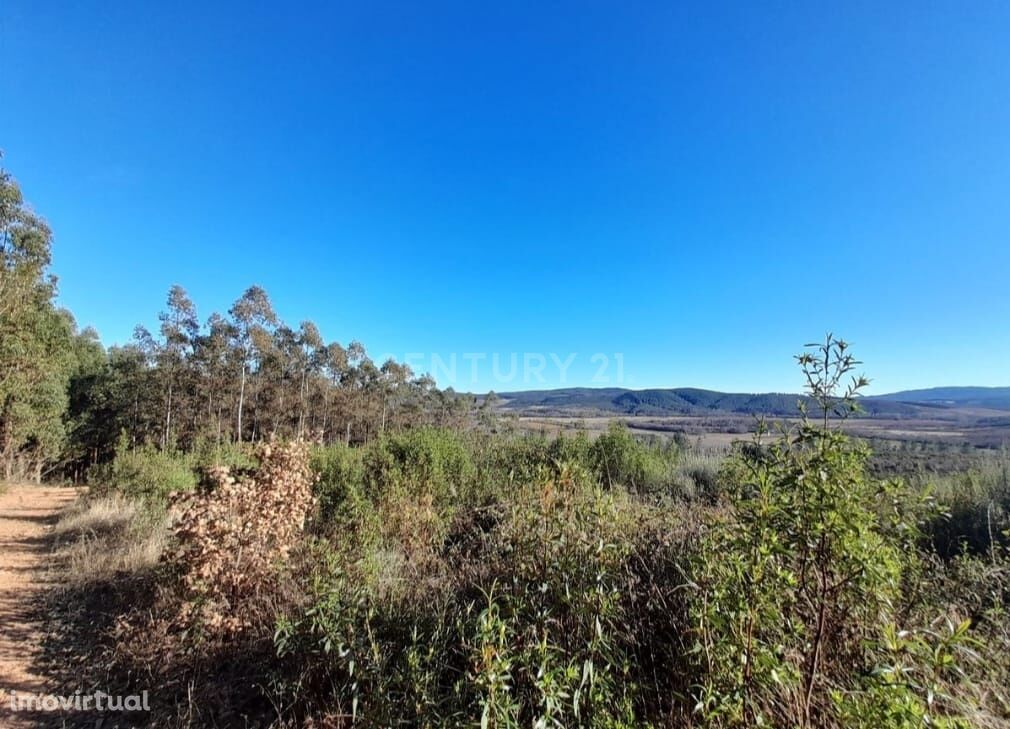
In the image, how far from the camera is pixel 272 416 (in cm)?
2567

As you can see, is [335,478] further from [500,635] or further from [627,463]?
[500,635]

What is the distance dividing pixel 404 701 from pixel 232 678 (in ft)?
6.45

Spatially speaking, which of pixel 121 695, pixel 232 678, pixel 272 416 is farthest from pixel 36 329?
pixel 232 678

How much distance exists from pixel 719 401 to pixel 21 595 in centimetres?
5218

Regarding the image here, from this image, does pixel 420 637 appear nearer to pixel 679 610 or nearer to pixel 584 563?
pixel 584 563

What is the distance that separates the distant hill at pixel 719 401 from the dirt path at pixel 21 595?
598 centimetres

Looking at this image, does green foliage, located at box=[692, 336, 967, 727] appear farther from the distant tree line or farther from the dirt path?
the distant tree line

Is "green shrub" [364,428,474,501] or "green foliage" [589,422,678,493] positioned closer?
"green shrub" [364,428,474,501]

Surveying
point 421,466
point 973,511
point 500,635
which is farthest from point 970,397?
point 500,635

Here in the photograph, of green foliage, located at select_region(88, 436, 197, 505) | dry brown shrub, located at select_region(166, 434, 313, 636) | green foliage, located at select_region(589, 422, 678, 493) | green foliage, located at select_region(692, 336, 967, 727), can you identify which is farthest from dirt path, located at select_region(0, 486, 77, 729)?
green foliage, located at select_region(589, 422, 678, 493)

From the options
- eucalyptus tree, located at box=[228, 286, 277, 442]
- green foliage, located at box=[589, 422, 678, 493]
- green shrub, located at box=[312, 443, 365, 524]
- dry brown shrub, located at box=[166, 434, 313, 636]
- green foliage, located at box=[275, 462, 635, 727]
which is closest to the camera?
green foliage, located at box=[275, 462, 635, 727]

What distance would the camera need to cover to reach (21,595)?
5133 mm

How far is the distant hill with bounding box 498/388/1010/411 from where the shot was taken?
3699mm

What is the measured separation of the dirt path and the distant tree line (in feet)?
10.1
